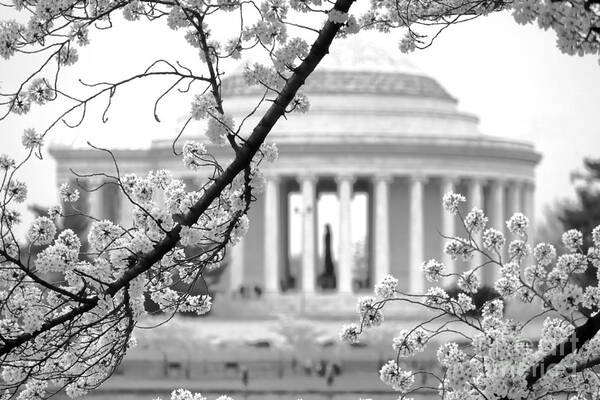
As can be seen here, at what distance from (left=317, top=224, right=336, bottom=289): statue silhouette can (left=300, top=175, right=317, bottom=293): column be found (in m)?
5.00

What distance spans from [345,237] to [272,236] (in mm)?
5864

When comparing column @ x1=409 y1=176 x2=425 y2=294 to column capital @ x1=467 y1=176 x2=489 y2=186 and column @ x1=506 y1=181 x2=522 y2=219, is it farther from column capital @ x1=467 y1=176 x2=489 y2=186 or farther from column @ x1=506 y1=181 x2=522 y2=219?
column @ x1=506 y1=181 x2=522 y2=219

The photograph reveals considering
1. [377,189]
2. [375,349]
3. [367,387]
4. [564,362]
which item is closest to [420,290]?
[377,189]

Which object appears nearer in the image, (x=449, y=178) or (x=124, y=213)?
(x=449, y=178)

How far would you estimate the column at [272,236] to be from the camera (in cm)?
12062

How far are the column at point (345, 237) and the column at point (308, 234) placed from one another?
7.09 ft

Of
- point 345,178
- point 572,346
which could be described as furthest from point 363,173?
point 572,346

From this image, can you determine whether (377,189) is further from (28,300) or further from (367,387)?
(28,300)

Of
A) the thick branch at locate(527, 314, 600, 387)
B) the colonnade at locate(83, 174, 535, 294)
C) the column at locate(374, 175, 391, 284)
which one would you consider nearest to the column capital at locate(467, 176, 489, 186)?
the colonnade at locate(83, 174, 535, 294)

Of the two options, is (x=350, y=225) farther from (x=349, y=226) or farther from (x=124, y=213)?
(x=124, y=213)

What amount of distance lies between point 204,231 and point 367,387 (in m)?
56.6

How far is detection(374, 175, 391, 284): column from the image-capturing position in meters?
120

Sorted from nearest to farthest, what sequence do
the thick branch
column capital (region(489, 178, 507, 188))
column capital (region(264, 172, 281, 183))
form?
the thick branch → column capital (region(264, 172, 281, 183)) → column capital (region(489, 178, 507, 188))

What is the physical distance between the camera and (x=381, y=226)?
4764 inches
